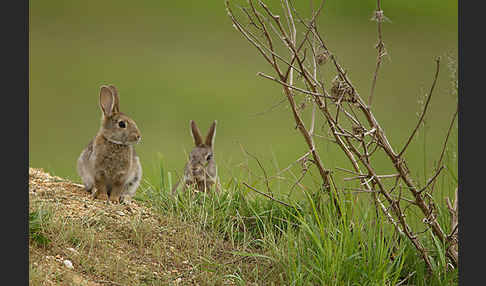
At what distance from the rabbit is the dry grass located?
0.27 metres

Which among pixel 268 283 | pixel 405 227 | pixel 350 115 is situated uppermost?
pixel 350 115

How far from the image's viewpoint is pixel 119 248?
4.26m

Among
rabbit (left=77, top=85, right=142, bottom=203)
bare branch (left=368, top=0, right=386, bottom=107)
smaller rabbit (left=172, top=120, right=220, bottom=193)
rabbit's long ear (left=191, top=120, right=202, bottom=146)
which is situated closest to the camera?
bare branch (left=368, top=0, right=386, bottom=107)

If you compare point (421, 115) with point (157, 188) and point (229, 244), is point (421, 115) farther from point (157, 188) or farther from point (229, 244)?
point (157, 188)

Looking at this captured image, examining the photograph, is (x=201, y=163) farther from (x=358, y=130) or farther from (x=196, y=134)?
(x=358, y=130)

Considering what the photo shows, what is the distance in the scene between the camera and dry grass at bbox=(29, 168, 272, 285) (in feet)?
12.8

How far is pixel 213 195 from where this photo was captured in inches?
195

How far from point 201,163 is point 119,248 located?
1.77 metres

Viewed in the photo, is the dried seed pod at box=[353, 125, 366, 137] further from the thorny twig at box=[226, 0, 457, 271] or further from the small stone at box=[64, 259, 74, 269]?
the small stone at box=[64, 259, 74, 269]

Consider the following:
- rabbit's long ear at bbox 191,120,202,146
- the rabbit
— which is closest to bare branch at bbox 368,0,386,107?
the rabbit

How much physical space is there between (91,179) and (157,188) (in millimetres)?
545

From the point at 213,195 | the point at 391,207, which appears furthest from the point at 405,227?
the point at 213,195

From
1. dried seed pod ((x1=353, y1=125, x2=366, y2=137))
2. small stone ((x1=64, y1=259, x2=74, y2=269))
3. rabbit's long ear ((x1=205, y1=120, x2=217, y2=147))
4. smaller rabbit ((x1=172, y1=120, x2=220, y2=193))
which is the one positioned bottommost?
small stone ((x1=64, y1=259, x2=74, y2=269))

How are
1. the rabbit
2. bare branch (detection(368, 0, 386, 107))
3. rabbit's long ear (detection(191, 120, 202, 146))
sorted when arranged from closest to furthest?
bare branch (detection(368, 0, 386, 107)) < the rabbit < rabbit's long ear (detection(191, 120, 202, 146))
